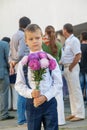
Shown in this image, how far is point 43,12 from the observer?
555 inches

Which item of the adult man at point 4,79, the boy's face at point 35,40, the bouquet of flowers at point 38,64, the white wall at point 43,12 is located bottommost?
the adult man at point 4,79

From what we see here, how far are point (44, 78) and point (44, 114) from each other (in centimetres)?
39

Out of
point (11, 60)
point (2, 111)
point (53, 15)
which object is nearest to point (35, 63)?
point (11, 60)

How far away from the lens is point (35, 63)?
4492 millimetres

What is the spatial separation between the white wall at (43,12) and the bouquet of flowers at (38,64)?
7.94 metres

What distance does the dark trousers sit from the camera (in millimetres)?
4633

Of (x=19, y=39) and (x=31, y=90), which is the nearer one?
(x=31, y=90)

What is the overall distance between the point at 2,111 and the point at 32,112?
4.05 m

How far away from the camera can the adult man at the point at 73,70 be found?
7.62 m

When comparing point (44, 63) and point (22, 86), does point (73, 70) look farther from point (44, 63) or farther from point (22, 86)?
point (44, 63)

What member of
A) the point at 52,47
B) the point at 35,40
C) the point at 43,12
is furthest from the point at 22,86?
the point at 43,12

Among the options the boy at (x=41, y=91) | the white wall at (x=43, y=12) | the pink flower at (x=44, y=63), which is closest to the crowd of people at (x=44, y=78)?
the boy at (x=41, y=91)

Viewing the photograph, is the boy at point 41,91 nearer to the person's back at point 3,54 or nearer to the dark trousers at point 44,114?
the dark trousers at point 44,114

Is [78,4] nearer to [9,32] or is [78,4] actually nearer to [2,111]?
[9,32]
